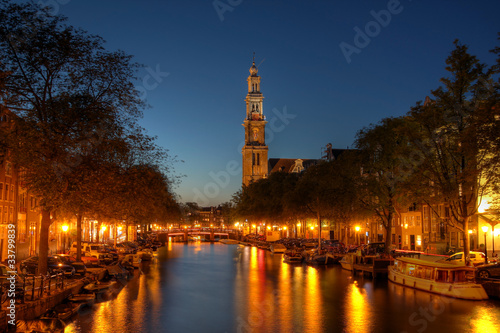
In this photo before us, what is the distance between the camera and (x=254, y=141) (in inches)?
7407

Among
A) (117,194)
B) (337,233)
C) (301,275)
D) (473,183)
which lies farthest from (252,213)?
(117,194)

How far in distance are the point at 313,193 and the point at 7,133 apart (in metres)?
53.4

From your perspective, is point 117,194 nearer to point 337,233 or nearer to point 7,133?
point 7,133

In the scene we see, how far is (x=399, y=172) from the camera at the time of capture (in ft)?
177

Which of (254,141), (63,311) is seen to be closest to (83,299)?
(63,311)

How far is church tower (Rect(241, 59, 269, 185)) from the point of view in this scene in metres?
187

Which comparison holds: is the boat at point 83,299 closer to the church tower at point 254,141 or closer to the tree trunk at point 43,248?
the tree trunk at point 43,248

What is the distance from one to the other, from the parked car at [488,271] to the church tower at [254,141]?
147132mm

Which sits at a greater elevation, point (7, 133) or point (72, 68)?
point (72, 68)

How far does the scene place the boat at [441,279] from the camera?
35781 mm

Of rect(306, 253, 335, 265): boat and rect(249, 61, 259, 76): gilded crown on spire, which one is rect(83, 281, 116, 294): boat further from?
rect(249, 61, 259, 76): gilded crown on spire

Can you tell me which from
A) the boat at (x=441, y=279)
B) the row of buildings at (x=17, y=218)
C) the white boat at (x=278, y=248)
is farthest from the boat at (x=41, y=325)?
the white boat at (x=278, y=248)

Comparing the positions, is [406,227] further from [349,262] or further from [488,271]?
[488,271]

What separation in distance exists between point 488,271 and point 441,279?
4381mm
